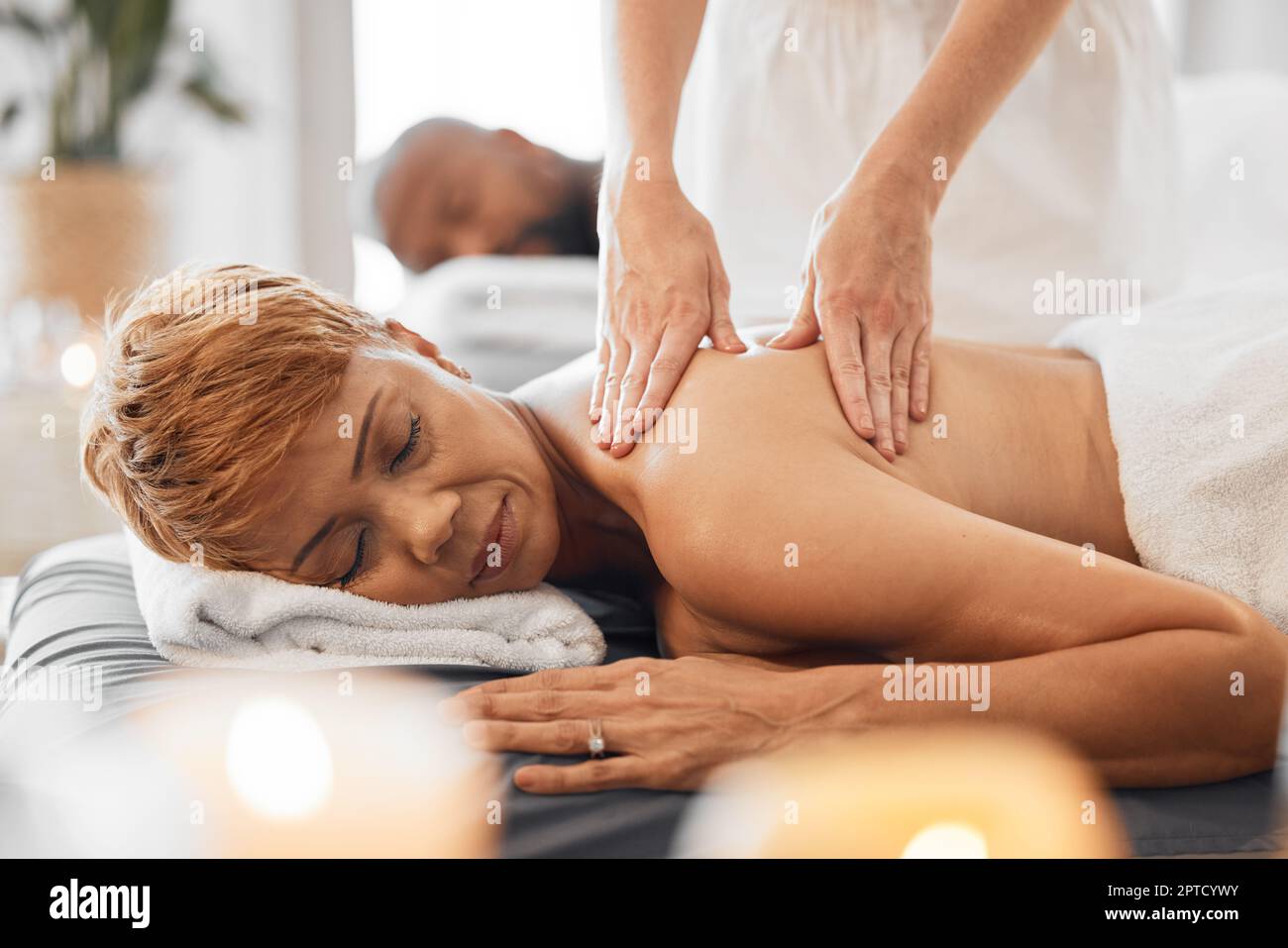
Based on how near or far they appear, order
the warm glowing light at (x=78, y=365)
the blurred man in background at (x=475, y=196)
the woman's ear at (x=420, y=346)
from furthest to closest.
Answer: the blurred man in background at (x=475, y=196) → the warm glowing light at (x=78, y=365) → the woman's ear at (x=420, y=346)

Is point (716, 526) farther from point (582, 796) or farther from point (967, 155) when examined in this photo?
point (967, 155)

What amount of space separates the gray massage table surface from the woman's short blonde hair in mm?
133

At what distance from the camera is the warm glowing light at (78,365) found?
8.25 ft

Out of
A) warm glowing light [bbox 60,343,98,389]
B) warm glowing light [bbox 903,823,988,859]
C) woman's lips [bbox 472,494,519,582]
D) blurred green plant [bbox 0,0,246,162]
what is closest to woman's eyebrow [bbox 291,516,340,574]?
woman's lips [bbox 472,494,519,582]

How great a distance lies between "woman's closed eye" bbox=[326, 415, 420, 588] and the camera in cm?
112

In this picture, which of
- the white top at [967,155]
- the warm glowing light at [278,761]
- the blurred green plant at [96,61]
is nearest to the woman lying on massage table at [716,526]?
the warm glowing light at [278,761]

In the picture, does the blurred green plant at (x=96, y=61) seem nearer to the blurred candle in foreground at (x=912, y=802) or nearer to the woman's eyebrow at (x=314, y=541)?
the woman's eyebrow at (x=314, y=541)

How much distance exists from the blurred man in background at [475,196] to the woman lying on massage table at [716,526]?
1.81 metres

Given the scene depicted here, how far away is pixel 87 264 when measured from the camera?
9.55 feet

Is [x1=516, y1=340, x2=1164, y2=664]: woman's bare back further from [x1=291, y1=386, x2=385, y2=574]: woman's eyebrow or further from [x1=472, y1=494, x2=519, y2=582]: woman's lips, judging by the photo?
[x1=291, y1=386, x2=385, y2=574]: woman's eyebrow

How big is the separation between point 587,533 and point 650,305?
284 millimetres
